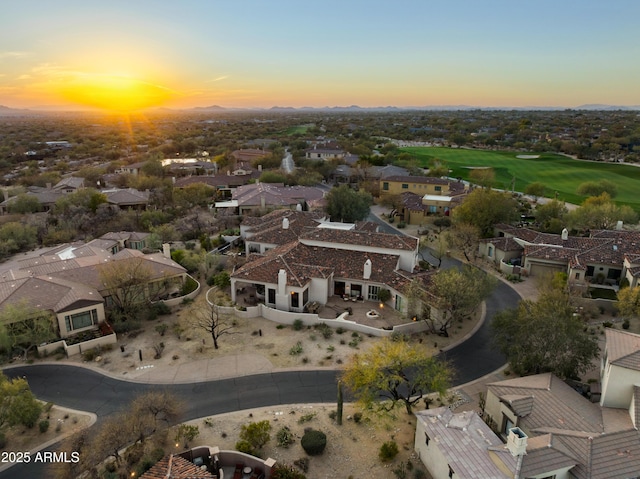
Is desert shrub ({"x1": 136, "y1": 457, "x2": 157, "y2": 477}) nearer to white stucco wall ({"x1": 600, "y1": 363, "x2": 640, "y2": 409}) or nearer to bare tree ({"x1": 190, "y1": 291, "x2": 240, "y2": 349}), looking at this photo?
bare tree ({"x1": 190, "y1": 291, "x2": 240, "y2": 349})

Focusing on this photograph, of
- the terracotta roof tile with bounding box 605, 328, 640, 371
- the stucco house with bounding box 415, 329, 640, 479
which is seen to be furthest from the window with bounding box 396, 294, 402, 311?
the terracotta roof tile with bounding box 605, 328, 640, 371

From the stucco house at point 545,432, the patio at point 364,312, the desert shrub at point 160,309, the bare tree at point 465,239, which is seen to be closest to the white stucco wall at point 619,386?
the stucco house at point 545,432

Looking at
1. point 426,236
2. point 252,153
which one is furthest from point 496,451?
point 252,153

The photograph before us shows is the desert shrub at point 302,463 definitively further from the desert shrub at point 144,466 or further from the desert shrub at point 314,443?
the desert shrub at point 144,466

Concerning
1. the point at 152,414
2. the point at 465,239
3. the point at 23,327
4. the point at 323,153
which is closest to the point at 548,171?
the point at 323,153

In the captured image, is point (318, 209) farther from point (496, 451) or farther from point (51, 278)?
point (496, 451)

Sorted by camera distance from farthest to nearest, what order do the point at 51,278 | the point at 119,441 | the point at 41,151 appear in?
the point at 41,151 → the point at 51,278 → the point at 119,441

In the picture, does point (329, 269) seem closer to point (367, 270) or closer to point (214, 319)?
point (367, 270)
